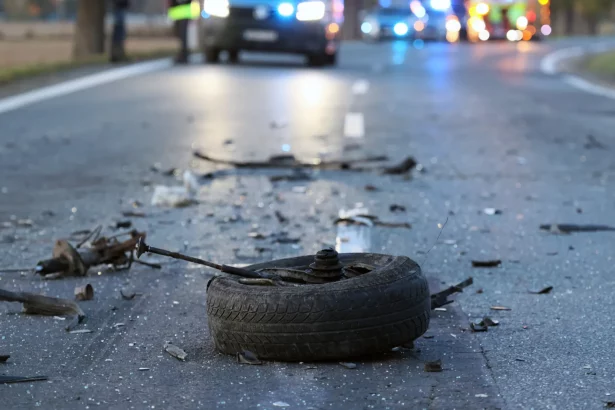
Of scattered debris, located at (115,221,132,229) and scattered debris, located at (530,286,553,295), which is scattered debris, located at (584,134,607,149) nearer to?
scattered debris, located at (115,221,132,229)

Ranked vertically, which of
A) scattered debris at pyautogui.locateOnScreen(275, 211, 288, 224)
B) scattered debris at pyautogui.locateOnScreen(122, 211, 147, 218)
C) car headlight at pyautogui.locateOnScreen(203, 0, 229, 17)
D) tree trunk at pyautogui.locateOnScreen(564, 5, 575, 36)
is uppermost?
scattered debris at pyautogui.locateOnScreen(275, 211, 288, 224)

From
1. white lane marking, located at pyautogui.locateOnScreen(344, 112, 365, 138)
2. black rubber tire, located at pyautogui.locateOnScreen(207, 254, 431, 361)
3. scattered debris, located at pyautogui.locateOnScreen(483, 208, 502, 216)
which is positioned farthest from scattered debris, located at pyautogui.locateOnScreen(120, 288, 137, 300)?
white lane marking, located at pyautogui.locateOnScreen(344, 112, 365, 138)

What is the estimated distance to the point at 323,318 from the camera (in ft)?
13.9

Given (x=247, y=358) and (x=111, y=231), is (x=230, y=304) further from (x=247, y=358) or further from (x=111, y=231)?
(x=111, y=231)

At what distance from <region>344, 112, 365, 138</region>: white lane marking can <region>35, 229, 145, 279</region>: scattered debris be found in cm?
599

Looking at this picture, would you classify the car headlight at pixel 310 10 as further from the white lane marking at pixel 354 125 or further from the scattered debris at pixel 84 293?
the scattered debris at pixel 84 293

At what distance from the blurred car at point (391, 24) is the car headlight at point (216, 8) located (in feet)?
83.2

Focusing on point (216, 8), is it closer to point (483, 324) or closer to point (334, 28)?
point (334, 28)

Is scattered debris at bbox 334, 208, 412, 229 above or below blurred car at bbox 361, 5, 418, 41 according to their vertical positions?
above

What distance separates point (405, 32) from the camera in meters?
50.3

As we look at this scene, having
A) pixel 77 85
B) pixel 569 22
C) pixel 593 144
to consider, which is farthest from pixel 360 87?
pixel 569 22

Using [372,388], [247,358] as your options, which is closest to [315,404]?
[372,388]

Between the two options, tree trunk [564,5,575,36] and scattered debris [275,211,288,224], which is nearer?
scattered debris [275,211,288,224]

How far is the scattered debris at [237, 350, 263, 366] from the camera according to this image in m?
4.35
